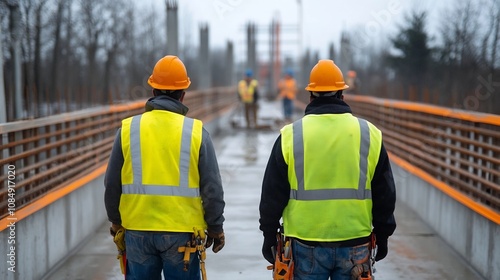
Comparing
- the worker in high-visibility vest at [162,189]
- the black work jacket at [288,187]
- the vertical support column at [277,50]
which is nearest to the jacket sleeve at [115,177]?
the worker in high-visibility vest at [162,189]

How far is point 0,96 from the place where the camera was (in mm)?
6297

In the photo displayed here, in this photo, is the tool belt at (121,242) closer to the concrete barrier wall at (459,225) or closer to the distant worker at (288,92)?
the concrete barrier wall at (459,225)

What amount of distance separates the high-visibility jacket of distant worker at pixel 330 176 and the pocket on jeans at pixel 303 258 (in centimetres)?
6

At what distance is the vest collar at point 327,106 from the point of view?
155 inches

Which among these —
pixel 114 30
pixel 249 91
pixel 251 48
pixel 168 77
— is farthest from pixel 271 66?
pixel 168 77

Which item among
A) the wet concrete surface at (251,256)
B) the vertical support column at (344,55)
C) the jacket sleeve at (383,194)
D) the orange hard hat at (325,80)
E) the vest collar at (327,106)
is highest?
the vertical support column at (344,55)

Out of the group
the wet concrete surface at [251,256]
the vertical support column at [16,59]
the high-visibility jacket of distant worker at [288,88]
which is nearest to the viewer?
the wet concrete surface at [251,256]

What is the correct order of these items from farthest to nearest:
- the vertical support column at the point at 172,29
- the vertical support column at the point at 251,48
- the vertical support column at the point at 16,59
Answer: the vertical support column at the point at 251,48 → the vertical support column at the point at 172,29 → the vertical support column at the point at 16,59

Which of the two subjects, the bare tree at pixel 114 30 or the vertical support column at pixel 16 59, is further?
the bare tree at pixel 114 30

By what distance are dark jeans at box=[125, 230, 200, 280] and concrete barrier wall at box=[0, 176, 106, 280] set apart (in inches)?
67.3

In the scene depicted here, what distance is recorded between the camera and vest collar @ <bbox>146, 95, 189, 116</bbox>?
4.23 meters

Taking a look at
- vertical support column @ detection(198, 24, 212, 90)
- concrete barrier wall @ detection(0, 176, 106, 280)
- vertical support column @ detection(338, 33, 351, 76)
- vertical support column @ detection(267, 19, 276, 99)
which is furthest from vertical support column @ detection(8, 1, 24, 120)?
vertical support column @ detection(267, 19, 276, 99)

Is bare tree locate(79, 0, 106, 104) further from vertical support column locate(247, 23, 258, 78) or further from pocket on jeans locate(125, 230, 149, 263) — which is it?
vertical support column locate(247, 23, 258, 78)

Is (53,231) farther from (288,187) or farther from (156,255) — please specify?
(288,187)
